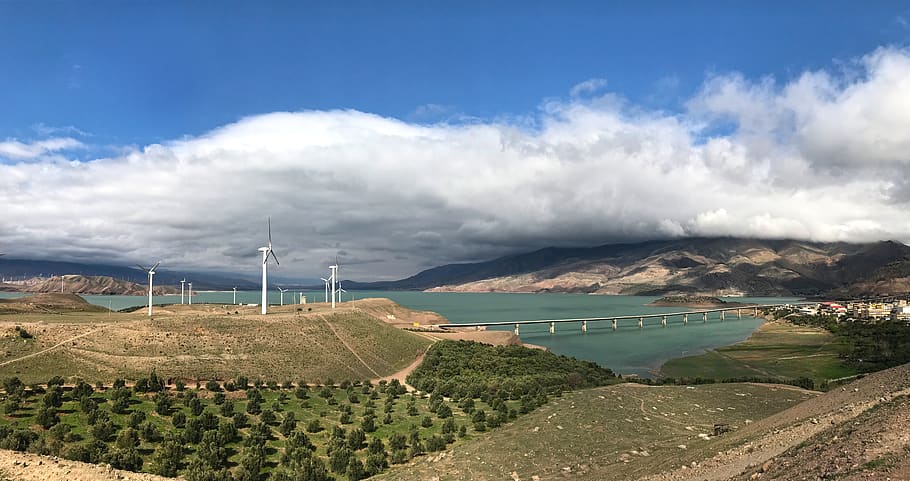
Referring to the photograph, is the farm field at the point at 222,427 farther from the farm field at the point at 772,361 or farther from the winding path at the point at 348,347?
the farm field at the point at 772,361

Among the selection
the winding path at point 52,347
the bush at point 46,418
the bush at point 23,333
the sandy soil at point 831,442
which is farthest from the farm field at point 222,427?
the sandy soil at point 831,442

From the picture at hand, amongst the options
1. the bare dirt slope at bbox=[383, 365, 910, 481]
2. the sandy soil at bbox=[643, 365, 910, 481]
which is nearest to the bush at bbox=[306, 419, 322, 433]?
the bare dirt slope at bbox=[383, 365, 910, 481]

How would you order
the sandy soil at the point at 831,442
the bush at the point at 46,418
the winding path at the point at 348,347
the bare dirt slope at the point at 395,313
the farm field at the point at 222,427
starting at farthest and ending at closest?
the bare dirt slope at the point at 395,313 → the winding path at the point at 348,347 → the bush at the point at 46,418 → the farm field at the point at 222,427 → the sandy soil at the point at 831,442

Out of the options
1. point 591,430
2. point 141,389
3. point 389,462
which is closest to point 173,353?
point 141,389

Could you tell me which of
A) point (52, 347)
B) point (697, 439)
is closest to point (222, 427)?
point (52, 347)

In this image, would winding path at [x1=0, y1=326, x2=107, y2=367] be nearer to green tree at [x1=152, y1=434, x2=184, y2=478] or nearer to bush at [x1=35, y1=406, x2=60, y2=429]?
bush at [x1=35, y1=406, x2=60, y2=429]
